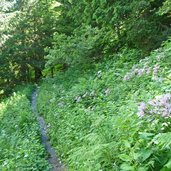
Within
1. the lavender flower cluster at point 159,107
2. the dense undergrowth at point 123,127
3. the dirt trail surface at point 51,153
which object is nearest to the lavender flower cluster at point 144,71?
the dense undergrowth at point 123,127

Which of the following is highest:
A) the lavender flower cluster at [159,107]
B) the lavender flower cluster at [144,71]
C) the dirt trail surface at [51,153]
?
the lavender flower cluster at [159,107]

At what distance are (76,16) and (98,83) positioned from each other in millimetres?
7535

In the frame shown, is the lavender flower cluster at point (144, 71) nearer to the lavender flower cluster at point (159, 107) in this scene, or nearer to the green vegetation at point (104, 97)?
the green vegetation at point (104, 97)

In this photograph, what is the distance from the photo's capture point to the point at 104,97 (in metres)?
8.46

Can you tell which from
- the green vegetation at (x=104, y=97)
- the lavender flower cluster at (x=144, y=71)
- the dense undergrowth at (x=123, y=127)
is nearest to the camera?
the dense undergrowth at (x=123, y=127)

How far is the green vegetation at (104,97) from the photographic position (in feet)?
11.8

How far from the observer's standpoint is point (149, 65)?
831 cm

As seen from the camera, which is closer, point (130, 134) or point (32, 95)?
point (130, 134)

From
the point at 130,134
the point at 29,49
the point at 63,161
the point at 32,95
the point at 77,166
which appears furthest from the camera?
the point at 29,49

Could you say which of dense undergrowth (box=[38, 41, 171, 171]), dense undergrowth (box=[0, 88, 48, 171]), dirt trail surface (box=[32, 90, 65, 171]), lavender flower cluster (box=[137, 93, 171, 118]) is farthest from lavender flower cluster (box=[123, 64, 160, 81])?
lavender flower cluster (box=[137, 93, 171, 118])

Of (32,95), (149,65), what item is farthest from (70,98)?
(32,95)

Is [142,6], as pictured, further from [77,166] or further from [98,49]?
[77,166]

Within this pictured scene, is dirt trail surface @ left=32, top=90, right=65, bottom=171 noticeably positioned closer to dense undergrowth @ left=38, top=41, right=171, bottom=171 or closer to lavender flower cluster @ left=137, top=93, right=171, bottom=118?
dense undergrowth @ left=38, top=41, right=171, bottom=171

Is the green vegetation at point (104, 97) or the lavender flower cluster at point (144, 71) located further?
the lavender flower cluster at point (144, 71)
